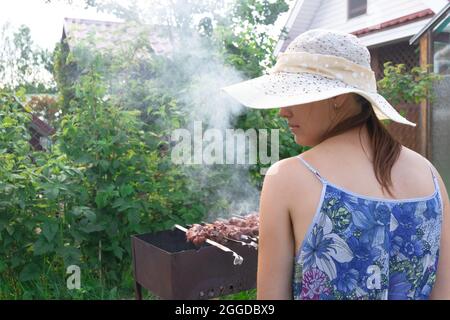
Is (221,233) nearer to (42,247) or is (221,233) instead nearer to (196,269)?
(196,269)

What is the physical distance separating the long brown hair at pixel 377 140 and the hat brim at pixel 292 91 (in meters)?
0.04

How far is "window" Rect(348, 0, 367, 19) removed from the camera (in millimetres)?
11664

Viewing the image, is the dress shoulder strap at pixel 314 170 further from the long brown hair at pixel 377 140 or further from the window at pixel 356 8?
the window at pixel 356 8

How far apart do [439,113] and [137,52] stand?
4818 millimetres

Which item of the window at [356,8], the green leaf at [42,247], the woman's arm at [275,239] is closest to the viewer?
the woman's arm at [275,239]

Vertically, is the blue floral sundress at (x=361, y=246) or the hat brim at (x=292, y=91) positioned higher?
the hat brim at (x=292, y=91)

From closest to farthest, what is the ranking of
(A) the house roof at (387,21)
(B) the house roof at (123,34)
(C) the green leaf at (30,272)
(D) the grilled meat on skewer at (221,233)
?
1. (D) the grilled meat on skewer at (221,233)
2. (C) the green leaf at (30,272)
3. (B) the house roof at (123,34)
4. (A) the house roof at (387,21)

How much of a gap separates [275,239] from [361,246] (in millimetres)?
248

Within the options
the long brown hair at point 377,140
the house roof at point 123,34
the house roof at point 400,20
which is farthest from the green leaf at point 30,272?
the house roof at point 400,20

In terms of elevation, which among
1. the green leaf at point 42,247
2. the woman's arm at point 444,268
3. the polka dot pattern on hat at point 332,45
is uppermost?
the polka dot pattern on hat at point 332,45

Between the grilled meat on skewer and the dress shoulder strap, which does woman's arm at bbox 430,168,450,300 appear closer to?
the dress shoulder strap

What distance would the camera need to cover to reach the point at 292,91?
142 cm

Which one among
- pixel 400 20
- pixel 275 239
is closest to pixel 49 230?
pixel 275 239

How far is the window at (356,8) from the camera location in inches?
459
